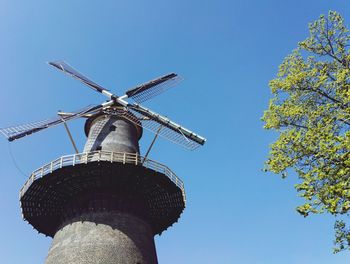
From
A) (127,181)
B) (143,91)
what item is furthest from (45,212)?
(143,91)

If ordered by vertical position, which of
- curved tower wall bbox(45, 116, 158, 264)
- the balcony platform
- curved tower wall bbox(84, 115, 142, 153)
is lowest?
curved tower wall bbox(45, 116, 158, 264)

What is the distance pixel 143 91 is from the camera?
87.8 feet

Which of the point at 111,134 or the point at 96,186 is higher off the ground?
the point at 111,134

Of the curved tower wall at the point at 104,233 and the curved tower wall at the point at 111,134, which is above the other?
the curved tower wall at the point at 111,134

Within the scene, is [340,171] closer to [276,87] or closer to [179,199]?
[276,87]

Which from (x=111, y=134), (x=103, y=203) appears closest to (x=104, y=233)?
(x=103, y=203)

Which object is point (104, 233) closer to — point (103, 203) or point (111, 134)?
point (103, 203)

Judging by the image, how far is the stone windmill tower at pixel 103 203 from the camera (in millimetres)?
16562

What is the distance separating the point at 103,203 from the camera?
17.8 meters

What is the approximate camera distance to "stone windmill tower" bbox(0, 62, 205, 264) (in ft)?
54.3

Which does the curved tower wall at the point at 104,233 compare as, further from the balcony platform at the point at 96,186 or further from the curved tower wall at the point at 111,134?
the curved tower wall at the point at 111,134

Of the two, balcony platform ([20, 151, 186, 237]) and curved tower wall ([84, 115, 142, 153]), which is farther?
curved tower wall ([84, 115, 142, 153])

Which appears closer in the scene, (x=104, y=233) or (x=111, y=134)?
(x=104, y=233)

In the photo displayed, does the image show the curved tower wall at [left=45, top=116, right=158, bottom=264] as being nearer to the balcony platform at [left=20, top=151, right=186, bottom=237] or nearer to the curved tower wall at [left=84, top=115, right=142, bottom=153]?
the balcony platform at [left=20, top=151, right=186, bottom=237]
